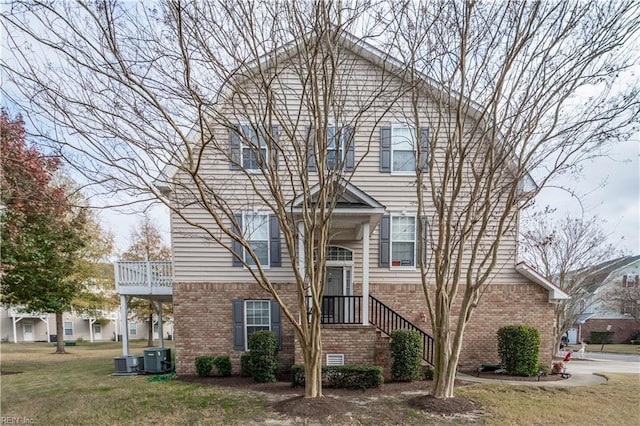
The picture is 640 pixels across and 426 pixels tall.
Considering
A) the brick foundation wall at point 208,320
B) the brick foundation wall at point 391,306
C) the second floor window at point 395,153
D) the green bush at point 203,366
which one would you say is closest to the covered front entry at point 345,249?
the brick foundation wall at point 391,306

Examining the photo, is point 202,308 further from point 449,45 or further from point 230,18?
point 449,45

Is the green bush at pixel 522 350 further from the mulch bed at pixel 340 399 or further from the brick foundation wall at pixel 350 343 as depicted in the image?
the brick foundation wall at pixel 350 343

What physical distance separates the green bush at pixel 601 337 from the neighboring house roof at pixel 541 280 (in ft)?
75.7

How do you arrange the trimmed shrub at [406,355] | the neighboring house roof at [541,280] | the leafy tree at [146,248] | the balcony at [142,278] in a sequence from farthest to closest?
the leafy tree at [146,248] < the balcony at [142,278] < the neighboring house roof at [541,280] < the trimmed shrub at [406,355]

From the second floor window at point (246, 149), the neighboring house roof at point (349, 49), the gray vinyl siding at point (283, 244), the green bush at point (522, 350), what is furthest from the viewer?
the gray vinyl siding at point (283, 244)

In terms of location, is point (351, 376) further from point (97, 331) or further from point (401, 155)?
point (97, 331)

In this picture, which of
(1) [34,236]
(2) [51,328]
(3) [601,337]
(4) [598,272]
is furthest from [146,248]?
(3) [601,337]

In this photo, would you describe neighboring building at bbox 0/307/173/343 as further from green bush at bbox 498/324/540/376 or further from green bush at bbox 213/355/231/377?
green bush at bbox 498/324/540/376

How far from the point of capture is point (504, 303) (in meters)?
8.71

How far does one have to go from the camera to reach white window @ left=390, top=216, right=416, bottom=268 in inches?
348

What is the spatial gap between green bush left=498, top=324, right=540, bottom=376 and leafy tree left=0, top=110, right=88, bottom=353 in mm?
11510

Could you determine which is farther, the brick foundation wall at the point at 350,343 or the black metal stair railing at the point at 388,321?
the black metal stair railing at the point at 388,321

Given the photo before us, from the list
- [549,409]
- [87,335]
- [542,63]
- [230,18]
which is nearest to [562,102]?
[542,63]

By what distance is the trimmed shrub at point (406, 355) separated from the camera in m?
7.21
